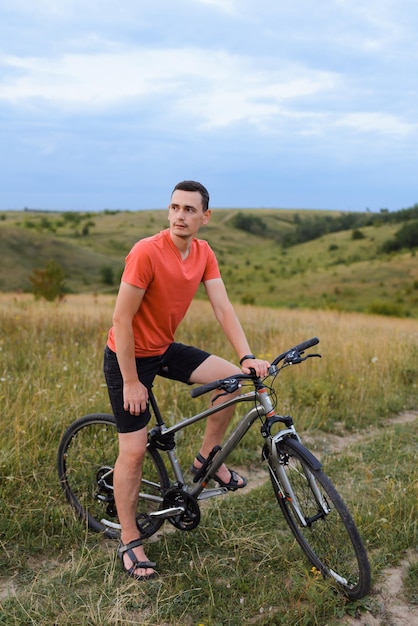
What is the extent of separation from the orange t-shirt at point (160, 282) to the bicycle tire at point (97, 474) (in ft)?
2.61

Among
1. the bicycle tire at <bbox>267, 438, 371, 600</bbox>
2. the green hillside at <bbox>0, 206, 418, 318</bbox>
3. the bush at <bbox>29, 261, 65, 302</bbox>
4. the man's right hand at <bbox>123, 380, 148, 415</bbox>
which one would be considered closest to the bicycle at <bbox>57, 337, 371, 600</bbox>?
the bicycle tire at <bbox>267, 438, 371, 600</bbox>

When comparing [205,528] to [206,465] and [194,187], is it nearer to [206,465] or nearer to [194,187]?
[206,465]

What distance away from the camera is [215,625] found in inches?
125

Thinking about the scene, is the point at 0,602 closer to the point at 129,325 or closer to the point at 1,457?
the point at 1,457

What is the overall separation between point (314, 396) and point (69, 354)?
3186 mm

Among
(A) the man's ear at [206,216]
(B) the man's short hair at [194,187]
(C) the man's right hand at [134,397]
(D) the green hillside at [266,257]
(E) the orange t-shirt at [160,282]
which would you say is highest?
(B) the man's short hair at [194,187]

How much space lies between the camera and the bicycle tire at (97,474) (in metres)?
4.03

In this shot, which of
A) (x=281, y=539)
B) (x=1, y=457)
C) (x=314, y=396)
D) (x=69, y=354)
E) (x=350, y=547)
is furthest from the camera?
(x=69, y=354)

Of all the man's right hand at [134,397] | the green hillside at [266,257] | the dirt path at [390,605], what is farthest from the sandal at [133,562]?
the green hillside at [266,257]

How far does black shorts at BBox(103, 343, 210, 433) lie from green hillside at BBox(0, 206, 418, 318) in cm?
A: 4747

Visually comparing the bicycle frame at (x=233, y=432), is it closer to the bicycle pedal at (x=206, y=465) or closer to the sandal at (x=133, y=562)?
the bicycle pedal at (x=206, y=465)

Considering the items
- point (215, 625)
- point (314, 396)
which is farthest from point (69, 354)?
point (215, 625)

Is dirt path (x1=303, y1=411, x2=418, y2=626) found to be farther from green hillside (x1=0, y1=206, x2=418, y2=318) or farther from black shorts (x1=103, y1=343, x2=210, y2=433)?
green hillside (x1=0, y1=206, x2=418, y2=318)

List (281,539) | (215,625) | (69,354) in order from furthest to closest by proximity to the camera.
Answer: (69,354) < (281,539) < (215,625)
